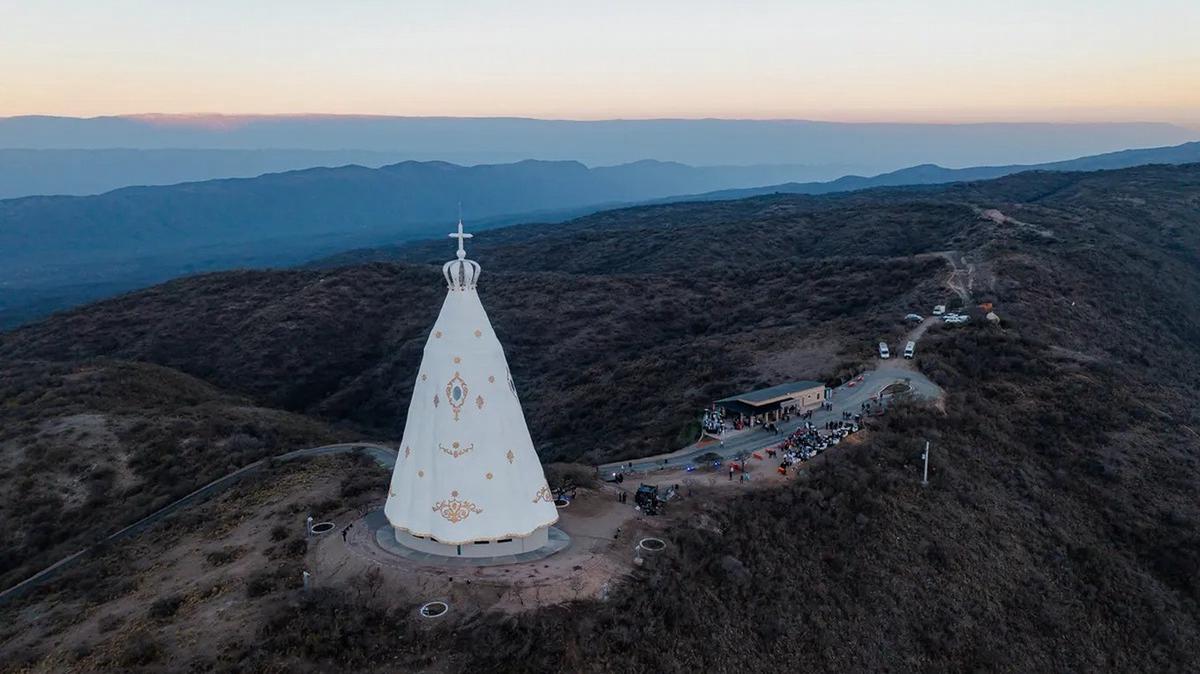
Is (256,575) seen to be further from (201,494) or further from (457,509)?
(201,494)

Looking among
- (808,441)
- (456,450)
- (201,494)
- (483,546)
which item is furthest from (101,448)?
(808,441)

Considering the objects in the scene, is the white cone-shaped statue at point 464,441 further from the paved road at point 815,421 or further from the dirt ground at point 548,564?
the paved road at point 815,421

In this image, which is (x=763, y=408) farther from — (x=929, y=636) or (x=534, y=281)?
(x=534, y=281)

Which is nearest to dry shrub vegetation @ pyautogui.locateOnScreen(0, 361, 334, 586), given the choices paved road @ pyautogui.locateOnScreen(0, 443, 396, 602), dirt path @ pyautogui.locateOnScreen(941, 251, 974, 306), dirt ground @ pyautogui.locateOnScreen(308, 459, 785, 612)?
paved road @ pyautogui.locateOnScreen(0, 443, 396, 602)

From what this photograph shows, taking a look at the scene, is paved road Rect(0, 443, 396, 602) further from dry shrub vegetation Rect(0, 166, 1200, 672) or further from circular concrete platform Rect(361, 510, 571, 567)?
circular concrete platform Rect(361, 510, 571, 567)

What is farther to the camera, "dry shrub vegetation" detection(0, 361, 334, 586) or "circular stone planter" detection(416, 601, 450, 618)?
"dry shrub vegetation" detection(0, 361, 334, 586)

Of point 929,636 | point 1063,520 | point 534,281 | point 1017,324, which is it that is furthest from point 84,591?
point 534,281
